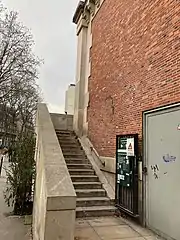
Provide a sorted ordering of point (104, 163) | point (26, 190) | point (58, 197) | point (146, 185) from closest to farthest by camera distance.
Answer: point (58, 197)
point (146, 185)
point (26, 190)
point (104, 163)

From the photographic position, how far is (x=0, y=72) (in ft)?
55.1

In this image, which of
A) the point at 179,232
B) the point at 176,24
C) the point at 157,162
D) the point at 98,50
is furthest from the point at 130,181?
the point at 98,50

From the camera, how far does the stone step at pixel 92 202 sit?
18.0 ft

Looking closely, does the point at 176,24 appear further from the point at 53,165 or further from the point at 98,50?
the point at 98,50

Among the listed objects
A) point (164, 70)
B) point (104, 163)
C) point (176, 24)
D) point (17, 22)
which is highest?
point (17, 22)

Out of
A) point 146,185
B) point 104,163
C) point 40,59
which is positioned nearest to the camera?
point 146,185

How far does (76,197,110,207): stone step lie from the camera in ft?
18.0

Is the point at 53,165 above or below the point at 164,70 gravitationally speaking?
below

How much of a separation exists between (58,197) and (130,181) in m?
2.65

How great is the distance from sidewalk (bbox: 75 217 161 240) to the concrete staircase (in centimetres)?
28

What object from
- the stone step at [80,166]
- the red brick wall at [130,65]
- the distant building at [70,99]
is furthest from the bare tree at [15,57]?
the stone step at [80,166]

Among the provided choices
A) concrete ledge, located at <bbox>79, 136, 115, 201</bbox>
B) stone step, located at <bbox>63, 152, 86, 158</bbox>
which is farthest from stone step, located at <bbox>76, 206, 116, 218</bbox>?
stone step, located at <bbox>63, 152, 86, 158</bbox>

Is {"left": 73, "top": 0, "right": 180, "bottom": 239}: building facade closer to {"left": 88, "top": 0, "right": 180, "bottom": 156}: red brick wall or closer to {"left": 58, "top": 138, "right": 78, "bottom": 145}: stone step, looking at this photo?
{"left": 88, "top": 0, "right": 180, "bottom": 156}: red brick wall

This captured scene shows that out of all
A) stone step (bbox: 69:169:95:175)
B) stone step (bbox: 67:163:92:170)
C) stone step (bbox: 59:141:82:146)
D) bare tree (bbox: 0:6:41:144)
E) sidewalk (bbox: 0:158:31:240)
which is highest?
bare tree (bbox: 0:6:41:144)
